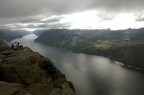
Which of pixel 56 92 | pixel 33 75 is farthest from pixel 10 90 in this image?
pixel 33 75

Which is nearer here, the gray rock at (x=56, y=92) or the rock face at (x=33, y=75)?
the gray rock at (x=56, y=92)

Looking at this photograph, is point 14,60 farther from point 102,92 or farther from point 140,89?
point 140,89

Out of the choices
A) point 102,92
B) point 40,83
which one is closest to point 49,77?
point 40,83

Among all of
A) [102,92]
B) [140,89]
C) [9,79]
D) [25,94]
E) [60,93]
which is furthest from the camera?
[140,89]

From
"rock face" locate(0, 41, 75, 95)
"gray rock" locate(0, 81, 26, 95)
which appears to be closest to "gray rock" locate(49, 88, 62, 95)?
"rock face" locate(0, 41, 75, 95)

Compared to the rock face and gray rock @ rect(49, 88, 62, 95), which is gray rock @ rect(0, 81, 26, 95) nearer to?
the rock face

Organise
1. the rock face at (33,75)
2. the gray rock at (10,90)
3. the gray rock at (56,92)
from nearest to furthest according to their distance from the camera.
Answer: the gray rock at (10,90) → the gray rock at (56,92) → the rock face at (33,75)

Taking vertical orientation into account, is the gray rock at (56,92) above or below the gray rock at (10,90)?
below

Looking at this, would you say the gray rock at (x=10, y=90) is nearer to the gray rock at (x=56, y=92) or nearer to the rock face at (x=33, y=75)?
the rock face at (x=33, y=75)

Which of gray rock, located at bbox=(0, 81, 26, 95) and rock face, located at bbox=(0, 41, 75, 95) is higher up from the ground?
gray rock, located at bbox=(0, 81, 26, 95)

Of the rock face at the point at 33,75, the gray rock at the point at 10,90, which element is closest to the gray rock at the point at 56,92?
the rock face at the point at 33,75

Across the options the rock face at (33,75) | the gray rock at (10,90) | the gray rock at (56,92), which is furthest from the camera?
the rock face at (33,75)
